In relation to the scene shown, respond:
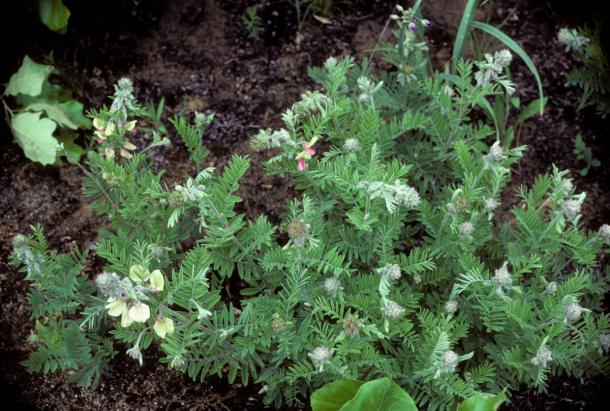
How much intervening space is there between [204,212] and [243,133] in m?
0.93

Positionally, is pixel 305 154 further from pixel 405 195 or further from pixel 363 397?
pixel 363 397

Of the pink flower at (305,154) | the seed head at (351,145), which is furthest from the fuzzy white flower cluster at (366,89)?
the pink flower at (305,154)

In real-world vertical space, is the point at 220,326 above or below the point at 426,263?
below

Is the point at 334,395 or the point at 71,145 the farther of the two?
the point at 71,145

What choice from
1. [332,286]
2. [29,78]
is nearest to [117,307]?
[332,286]

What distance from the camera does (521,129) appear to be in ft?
8.74

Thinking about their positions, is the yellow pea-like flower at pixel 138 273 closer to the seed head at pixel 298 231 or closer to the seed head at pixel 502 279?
the seed head at pixel 298 231

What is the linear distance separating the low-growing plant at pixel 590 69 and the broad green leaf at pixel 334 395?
4.74ft

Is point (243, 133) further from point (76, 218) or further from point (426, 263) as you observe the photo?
point (426, 263)

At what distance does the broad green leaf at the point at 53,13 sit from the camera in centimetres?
239

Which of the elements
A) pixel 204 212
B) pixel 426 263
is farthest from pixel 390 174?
pixel 204 212

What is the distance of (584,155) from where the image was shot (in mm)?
2580

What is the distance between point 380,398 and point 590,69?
1553mm

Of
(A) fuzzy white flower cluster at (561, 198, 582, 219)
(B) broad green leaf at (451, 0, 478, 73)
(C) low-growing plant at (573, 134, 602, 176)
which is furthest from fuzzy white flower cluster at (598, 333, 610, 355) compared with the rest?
(B) broad green leaf at (451, 0, 478, 73)
